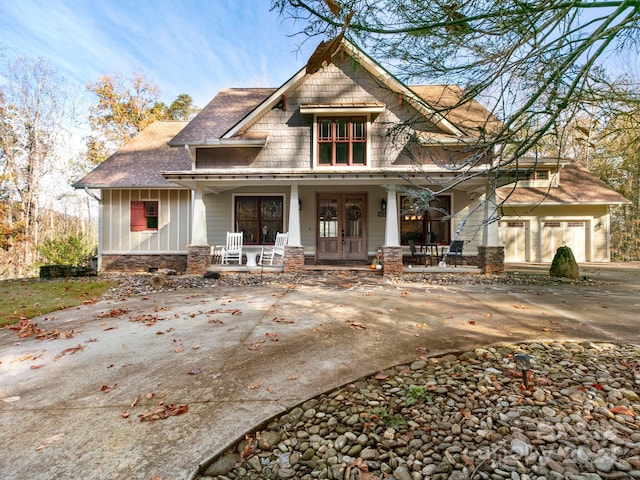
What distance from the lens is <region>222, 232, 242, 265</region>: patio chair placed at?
10141 millimetres

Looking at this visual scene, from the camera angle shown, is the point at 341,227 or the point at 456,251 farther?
the point at 341,227

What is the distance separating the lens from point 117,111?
21.0m

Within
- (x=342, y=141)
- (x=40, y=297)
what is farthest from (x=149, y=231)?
(x=342, y=141)

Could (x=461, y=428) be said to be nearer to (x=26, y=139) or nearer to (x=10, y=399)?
→ (x=10, y=399)

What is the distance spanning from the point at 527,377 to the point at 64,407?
140 inches

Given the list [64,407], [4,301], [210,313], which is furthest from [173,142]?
[64,407]

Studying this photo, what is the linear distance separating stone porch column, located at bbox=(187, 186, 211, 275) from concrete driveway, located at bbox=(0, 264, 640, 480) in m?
3.20

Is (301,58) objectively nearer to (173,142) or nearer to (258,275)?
(258,275)

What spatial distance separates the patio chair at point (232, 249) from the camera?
33.3ft

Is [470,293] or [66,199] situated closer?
[470,293]

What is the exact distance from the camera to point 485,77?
Answer: 3.32 meters

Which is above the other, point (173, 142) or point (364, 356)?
point (173, 142)

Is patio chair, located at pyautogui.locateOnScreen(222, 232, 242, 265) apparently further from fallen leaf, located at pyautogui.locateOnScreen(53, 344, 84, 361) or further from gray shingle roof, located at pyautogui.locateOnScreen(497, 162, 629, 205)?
gray shingle roof, located at pyautogui.locateOnScreen(497, 162, 629, 205)

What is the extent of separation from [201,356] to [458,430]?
7.84 feet
